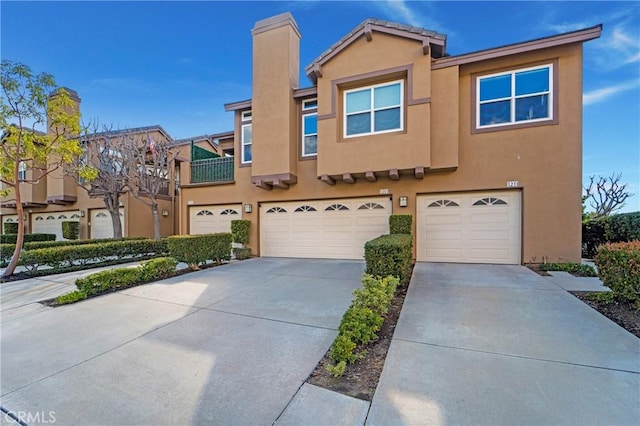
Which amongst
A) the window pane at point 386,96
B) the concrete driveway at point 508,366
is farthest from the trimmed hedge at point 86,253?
the window pane at point 386,96

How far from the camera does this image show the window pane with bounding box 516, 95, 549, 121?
800 cm

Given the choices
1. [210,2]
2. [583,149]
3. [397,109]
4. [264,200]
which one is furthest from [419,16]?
[264,200]

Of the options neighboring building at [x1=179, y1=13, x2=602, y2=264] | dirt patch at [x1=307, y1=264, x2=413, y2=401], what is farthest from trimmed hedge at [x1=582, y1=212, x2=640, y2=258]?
dirt patch at [x1=307, y1=264, x2=413, y2=401]

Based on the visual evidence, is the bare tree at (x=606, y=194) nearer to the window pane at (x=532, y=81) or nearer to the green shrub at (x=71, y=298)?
the window pane at (x=532, y=81)

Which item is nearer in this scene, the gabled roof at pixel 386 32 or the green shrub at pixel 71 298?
the green shrub at pixel 71 298

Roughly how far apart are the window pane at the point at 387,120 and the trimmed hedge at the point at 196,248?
20.7 ft

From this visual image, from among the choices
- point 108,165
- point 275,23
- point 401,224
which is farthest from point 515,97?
point 108,165

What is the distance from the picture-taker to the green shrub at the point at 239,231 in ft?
35.3

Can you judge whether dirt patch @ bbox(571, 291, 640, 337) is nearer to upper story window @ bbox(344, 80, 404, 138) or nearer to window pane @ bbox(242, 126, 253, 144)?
upper story window @ bbox(344, 80, 404, 138)

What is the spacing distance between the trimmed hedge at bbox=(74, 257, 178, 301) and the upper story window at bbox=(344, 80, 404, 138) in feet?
21.9

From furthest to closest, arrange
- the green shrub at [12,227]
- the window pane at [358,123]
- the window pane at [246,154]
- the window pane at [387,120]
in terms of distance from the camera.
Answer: the green shrub at [12,227], the window pane at [246,154], the window pane at [358,123], the window pane at [387,120]

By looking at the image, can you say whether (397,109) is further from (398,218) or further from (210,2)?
(210,2)

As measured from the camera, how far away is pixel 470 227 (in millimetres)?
8664

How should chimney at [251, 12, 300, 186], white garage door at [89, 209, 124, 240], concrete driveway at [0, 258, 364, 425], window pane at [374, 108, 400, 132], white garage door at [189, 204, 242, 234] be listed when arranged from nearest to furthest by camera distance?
concrete driveway at [0, 258, 364, 425] → window pane at [374, 108, 400, 132] → chimney at [251, 12, 300, 186] → white garage door at [189, 204, 242, 234] → white garage door at [89, 209, 124, 240]
